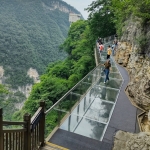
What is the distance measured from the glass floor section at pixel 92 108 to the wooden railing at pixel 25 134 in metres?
1.61

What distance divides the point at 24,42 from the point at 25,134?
279ft

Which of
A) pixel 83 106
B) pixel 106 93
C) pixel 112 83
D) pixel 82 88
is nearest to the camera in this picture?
pixel 83 106

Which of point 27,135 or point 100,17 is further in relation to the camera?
point 100,17

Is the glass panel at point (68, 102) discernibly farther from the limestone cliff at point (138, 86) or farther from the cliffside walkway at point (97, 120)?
the limestone cliff at point (138, 86)

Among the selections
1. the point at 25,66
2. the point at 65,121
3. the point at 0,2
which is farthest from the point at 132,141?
the point at 0,2

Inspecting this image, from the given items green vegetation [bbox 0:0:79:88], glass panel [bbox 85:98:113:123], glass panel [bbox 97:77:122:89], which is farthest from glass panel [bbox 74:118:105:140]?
green vegetation [bbox 0:0:79:88]

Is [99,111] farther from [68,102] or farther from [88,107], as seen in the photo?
[68,102]

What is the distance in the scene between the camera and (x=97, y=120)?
23.9 feet

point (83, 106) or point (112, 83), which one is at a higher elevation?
point (112, 83)

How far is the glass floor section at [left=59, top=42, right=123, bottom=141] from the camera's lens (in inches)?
257

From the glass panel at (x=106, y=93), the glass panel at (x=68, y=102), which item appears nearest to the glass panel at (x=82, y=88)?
the glass panel at (x=68, y=102)

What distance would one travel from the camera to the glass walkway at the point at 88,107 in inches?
253

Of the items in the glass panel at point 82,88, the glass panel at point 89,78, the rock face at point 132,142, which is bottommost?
the rock face at point 132,142

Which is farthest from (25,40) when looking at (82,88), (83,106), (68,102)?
(68,102)
